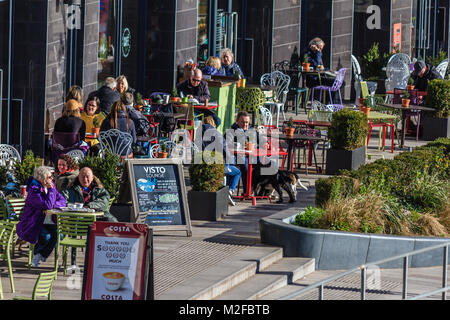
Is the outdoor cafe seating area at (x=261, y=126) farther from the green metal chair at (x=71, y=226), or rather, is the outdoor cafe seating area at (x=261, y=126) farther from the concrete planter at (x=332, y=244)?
the concrete planter at (x=332, y=244)

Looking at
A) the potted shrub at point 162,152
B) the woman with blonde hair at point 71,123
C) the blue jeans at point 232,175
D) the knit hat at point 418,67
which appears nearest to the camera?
the potted shrub at point 162,152

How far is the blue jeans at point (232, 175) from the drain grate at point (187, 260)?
9.32 ft

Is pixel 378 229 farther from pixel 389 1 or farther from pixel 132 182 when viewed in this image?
pixel 389 1

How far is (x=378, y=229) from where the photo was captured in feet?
49.1

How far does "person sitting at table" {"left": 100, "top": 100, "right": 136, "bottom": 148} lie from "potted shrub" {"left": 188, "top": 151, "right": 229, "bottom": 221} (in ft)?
7.70

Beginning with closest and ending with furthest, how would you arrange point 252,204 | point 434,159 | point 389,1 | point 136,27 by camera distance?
point 252,204 < point 434,159 < point 136,27 < point 389,1

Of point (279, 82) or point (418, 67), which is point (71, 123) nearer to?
point (279, 82)

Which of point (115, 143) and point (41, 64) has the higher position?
point (41, 64)

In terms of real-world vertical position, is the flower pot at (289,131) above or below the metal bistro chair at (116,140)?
above

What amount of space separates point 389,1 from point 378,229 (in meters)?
20.2

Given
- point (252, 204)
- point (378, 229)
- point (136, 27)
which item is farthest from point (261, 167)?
point (136, 27)

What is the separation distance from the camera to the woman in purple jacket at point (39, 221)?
1334 centimetres

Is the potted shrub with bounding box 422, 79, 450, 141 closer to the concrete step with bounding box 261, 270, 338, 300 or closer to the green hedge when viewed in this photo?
the green hedge

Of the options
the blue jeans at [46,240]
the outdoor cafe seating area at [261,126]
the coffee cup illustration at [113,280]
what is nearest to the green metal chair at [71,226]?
the outdoor cafe seating area at [261,126]
